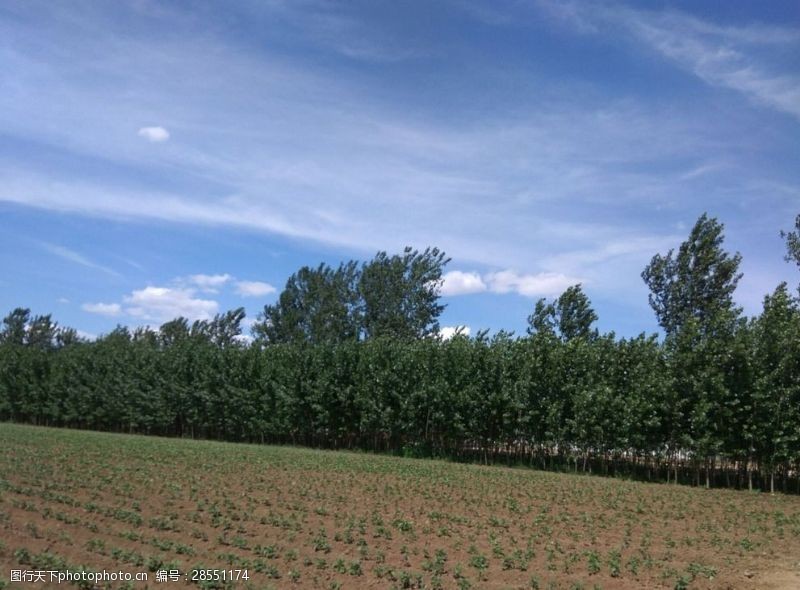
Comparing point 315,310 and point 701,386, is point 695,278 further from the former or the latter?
Answer: point 315,310

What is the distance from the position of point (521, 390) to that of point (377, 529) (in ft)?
56.9

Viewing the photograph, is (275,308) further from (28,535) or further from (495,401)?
(28,535)

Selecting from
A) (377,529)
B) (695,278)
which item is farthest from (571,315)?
(377,529)

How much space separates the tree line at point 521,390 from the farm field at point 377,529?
142 inches

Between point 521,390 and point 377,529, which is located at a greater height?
point 521,390

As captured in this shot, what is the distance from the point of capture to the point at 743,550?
11992 mm

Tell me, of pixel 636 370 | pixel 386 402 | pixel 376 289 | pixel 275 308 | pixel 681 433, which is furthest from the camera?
pixel 275 308

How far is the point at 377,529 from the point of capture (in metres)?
12.3

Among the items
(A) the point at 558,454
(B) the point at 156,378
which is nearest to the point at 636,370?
(A) the point at 558,454

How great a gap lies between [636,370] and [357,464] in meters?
11.1

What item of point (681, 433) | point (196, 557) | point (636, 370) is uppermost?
point (636, 370)

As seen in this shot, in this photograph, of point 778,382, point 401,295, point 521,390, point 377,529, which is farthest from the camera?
point 401,295

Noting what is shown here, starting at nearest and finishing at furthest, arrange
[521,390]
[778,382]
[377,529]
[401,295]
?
[377,529], [778,382], [521,390], [401,295]

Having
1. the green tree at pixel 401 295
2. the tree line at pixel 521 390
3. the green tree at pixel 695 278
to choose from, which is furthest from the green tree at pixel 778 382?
the green tree at pixel 401 295
